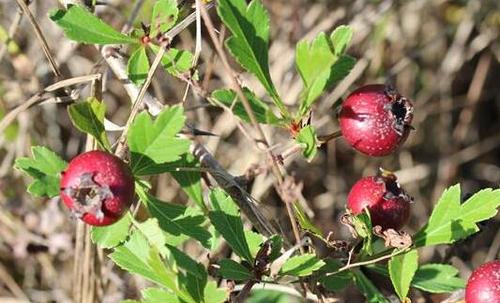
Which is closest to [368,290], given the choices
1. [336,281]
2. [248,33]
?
[336,281]

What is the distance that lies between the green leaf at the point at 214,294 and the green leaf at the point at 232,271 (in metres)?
0.04

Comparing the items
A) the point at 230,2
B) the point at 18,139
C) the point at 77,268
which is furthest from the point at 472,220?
the point at 18,139

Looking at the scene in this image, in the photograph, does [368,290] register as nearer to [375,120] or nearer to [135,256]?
[375,120]

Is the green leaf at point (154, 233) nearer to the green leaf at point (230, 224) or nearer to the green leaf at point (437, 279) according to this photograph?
the green leaf at point (230, 224)

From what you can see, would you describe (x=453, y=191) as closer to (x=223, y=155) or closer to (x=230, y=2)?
(x=230, y=2)

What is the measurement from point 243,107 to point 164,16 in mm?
246

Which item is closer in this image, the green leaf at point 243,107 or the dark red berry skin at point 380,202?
the green leaf at point 243,107

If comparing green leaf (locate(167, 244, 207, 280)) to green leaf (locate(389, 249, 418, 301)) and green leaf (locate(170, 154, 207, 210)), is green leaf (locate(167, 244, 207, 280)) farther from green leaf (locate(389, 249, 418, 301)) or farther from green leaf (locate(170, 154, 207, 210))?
green leaf (locate(389, 249, 418, 301))

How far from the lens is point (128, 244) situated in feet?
4.97

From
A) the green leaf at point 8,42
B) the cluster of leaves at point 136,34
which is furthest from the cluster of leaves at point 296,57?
the green leaf at point 8,42

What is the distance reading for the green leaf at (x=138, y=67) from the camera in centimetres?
158

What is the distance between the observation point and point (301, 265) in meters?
1.47

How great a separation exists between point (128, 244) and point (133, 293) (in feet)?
3.97

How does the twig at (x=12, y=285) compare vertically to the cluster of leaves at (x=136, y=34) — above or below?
below
